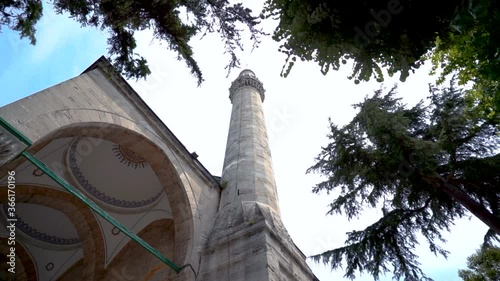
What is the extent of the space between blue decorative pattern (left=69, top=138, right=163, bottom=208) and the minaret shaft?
7.04 feet

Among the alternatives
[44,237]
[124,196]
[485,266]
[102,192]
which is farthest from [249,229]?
[485,266]

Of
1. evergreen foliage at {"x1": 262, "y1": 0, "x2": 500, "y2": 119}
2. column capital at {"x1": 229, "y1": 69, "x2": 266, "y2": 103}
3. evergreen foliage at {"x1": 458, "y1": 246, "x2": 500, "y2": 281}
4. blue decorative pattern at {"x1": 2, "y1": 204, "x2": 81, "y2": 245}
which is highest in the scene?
column capital at {"x1": 229, "y1": 69, "x2": 266, "y2": 103}

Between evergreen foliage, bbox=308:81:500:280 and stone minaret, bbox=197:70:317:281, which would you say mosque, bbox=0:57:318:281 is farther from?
evergreen foliage, bbox=308:81:500:280

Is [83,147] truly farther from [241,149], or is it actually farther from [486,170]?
[486,170]

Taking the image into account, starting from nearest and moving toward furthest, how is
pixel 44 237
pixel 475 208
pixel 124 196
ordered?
pixel 475 208 < pixel 124 196 < pixel 44 237

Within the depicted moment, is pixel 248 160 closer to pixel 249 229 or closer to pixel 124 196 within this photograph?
pixel 249 229

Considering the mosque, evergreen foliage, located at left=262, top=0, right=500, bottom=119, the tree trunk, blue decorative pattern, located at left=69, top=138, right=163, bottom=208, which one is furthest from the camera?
blue decorative pattern, located at left=69, top=138, right=163, bottom=208

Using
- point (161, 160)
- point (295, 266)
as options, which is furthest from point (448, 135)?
point (161, 160)

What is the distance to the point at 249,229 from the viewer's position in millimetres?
5281

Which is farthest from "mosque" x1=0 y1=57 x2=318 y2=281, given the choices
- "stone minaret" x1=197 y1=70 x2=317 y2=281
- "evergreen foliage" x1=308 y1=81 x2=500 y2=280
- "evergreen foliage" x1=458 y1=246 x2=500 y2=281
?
"evergreen foliage" x1=458 y1=246 x2=500 y2=281

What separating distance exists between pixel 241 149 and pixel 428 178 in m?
4.14

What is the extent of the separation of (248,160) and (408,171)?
3354 mm

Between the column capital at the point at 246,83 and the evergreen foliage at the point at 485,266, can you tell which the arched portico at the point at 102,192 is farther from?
the evergreen foliage at the point at 485,266

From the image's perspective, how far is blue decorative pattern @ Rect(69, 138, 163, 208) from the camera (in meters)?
8.13
